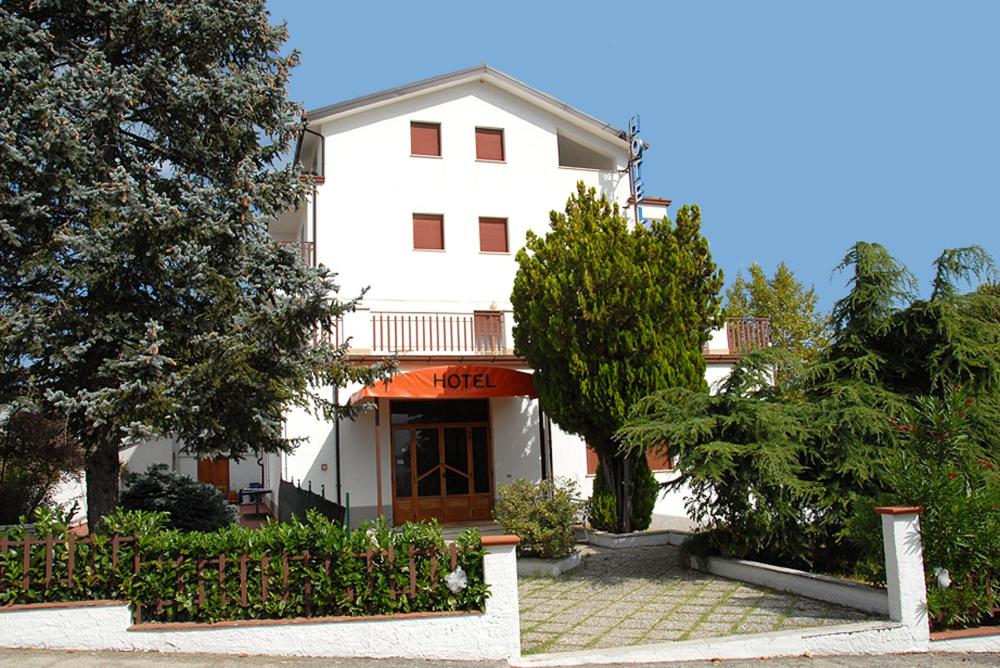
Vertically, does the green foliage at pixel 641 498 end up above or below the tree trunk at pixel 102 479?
below

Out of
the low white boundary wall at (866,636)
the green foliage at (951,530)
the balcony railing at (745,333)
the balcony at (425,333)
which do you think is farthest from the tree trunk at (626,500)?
the balcony railing at (745,333)

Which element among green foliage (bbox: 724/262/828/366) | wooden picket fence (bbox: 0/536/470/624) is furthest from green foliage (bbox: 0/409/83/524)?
green foliage (bbox: 724/262/828/366)

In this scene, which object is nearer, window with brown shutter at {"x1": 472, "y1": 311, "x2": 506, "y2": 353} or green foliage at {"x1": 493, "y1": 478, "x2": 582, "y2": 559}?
green foliage at {"x1": 493, "y1": 478, "x2": 582, "y2": 559}

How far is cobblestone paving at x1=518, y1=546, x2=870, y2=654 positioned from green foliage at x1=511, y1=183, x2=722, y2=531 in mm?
2804

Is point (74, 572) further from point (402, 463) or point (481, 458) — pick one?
point (481, 458)

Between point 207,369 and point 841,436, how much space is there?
24.2 feet

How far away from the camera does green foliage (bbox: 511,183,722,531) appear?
12953 millimetres

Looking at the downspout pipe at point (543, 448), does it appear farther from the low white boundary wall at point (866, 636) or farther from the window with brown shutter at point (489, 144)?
the low white boundary wall at point (866, 636)

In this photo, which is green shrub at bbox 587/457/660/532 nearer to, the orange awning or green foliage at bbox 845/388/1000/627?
the orange awning

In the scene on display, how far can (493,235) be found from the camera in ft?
67.9

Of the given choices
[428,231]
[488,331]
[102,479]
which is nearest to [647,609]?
[102,479]

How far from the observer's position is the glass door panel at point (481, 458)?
56.9ft

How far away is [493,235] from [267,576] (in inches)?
565

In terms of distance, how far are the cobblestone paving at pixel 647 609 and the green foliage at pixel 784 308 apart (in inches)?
873
